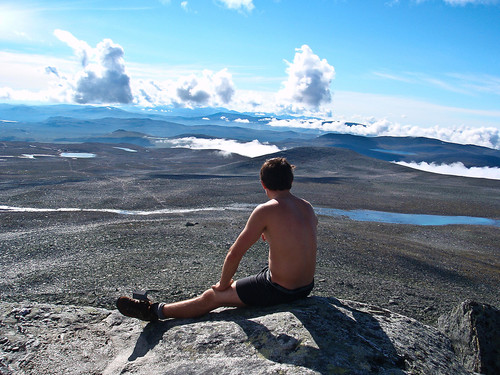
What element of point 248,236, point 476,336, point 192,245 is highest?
point 248,236

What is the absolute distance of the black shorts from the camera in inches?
201

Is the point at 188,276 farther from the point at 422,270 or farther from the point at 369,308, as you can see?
the point at 422,270

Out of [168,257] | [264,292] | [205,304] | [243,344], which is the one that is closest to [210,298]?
[205,304]

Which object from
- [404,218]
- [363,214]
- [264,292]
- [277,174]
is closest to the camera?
[277,174]

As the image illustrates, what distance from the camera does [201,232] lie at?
2012 cm

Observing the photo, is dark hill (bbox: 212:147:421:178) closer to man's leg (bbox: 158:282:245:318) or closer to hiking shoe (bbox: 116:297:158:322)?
man's leg (bbox: 158:282:245:318)

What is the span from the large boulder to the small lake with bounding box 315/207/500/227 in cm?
3117

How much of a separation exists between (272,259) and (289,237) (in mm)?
400

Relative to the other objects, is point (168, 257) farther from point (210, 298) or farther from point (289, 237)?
point (289, 237)

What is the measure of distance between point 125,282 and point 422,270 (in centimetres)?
1335

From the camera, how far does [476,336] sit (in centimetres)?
565

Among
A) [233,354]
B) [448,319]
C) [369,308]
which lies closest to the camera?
[233,354]

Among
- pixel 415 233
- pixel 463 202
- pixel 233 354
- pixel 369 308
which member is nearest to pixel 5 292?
pixel 233 354

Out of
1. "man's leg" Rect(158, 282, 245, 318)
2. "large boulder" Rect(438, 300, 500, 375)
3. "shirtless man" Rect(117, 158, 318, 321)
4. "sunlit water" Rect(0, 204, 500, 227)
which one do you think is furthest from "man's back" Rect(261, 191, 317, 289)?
"sunlit water" Rect(0, 204, 500, 227)
